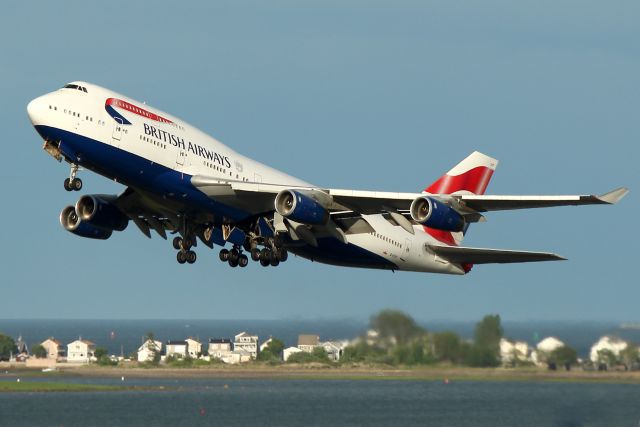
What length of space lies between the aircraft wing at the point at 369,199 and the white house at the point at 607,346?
881cm

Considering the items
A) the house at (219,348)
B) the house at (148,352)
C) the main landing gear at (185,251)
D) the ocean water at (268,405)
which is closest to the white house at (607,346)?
the main landing gear at (185,251)

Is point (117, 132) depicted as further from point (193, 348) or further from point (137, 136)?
point (193, 348)

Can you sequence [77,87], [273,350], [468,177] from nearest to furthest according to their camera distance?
[77,87]
[468,177]
[273,350]

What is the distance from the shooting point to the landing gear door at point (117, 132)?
1767 inches

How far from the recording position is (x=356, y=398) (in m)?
151

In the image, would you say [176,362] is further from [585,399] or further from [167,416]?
[585,399]

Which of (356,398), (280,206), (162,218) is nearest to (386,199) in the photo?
(280,206)

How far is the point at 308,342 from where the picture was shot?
115 metres

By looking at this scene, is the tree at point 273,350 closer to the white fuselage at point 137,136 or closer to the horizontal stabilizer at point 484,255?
the horizontal stabilizer at point 484,255

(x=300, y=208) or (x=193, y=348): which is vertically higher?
(x=193, y=348)

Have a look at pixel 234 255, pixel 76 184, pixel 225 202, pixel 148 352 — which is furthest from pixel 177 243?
pixel 148 352

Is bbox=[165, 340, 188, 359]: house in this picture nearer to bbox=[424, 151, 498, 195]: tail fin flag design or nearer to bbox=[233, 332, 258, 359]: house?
bbox=[233, 332, 258, 359]: house

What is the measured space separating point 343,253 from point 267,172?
5.75m

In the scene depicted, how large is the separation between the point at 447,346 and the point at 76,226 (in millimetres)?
18877
